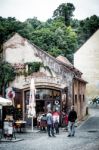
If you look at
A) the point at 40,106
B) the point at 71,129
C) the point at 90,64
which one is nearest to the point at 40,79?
the point at 40,106

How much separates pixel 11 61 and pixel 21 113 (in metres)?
4.17

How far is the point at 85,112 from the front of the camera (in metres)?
40.9

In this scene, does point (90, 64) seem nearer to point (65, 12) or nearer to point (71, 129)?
point (71, 129)

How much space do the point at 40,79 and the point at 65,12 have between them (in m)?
64.5

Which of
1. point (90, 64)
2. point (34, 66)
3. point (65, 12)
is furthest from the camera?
point (65, 12)

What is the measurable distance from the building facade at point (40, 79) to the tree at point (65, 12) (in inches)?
2448

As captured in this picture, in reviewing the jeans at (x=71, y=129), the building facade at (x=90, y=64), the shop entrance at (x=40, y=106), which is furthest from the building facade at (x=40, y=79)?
the building facade at (x=90, y=64)

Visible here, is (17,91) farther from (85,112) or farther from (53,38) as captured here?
(53,38)

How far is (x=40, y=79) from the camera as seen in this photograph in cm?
3073

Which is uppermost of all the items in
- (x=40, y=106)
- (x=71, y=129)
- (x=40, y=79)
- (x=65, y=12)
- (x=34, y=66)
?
(x=65, y=12)

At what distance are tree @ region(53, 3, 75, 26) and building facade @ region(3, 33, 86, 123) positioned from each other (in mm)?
62175

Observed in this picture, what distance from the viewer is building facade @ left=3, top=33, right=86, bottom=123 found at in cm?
3084

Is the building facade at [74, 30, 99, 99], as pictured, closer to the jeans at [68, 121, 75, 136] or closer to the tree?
the jeans at [68, 121, 75, 136]

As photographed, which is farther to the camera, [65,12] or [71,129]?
→ [65,12]
